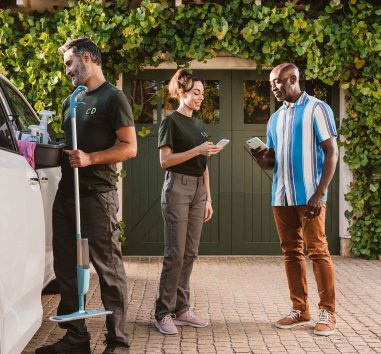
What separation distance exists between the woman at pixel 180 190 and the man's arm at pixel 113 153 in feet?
2.86

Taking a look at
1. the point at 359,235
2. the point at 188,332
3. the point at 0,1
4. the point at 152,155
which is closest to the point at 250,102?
the point at 152,155

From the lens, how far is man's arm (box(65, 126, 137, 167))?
4.34m

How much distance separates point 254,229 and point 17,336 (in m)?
→ 6.47

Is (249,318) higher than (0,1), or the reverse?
(0,1)

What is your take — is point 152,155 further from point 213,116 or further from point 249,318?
→ point 249,318

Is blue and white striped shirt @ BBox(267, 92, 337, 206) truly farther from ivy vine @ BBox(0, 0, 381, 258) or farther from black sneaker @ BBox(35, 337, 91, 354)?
ivy vine @ BBox(0, 0, 381, 258)

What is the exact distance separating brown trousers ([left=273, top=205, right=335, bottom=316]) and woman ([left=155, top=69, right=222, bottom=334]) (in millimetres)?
659

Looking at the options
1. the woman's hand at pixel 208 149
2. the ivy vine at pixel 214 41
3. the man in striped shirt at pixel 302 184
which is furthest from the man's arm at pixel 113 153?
the ivy vine at pixel 214 41

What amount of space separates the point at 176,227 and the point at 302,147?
1.09m

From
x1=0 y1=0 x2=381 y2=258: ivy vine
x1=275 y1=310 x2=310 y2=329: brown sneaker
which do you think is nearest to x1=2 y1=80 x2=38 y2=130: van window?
x1=275 y1=310 x2=310 y2=329: brown sneaker

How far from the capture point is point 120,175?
9.43m

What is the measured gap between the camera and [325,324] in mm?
5445

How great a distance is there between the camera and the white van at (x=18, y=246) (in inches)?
130

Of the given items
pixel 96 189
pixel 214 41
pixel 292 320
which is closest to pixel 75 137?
pixel 96 189
